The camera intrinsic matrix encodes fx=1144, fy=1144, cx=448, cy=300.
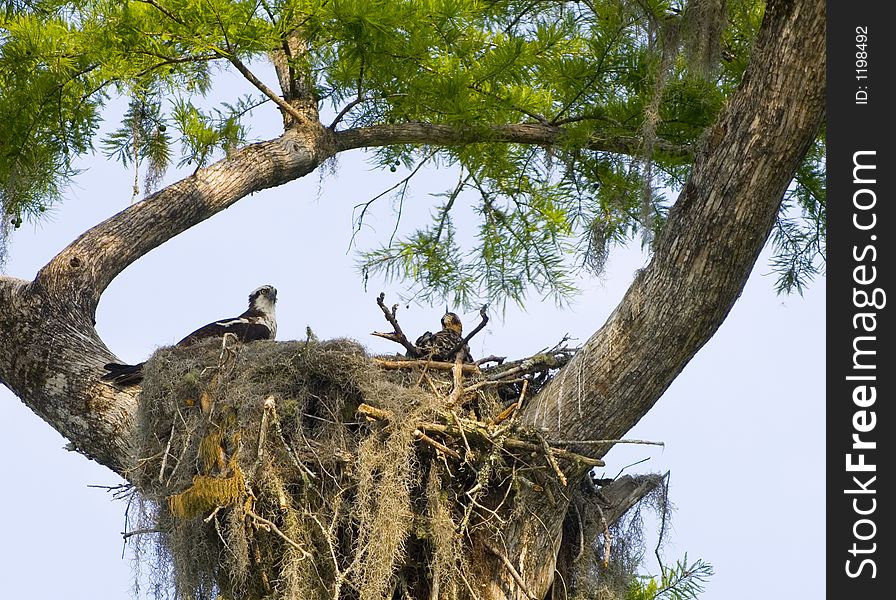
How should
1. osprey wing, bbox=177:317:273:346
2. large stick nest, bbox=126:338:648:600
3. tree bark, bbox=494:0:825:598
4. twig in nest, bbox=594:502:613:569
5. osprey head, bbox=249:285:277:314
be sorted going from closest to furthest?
1. tree bark, bbox=494:0:825:598
2. large stick nest, bbox=126:338:648:600
3. twig in nest, bbox=594:502:613:569
4. osprey wing, bbox=177:317:273:346
5. osprey head, bbox=249:285:277:314

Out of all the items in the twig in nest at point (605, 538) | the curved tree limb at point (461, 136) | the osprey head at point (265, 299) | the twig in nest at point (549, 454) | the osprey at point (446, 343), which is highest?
the curved tree limb at point (461, 136)

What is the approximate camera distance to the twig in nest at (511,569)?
5000mm

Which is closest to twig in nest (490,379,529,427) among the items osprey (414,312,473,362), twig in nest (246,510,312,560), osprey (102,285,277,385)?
osprey (414,312,473,362)

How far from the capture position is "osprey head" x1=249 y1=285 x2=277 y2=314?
7.74 metres

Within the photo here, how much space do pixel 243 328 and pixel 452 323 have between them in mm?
1271

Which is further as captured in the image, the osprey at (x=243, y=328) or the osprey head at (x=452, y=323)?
the osprey head at (x=452, y=323)

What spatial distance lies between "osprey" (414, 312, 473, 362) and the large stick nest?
0.72 m

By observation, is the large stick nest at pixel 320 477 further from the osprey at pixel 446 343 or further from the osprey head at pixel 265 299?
the osprey head at pixel 265 299

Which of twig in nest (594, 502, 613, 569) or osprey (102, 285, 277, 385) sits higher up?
osprey (102, 285, 277, 385)

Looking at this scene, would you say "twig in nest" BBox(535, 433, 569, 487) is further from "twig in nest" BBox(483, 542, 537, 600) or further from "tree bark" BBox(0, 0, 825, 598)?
"twig in nest" BBox(483, 542, 537, 600)

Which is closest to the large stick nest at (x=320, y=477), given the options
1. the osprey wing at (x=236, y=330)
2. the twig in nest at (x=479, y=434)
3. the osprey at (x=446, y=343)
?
the twig in nest at (x=479, y=434)

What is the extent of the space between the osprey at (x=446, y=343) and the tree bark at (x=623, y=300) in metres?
0.79

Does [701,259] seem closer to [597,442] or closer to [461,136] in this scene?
[597,442]
